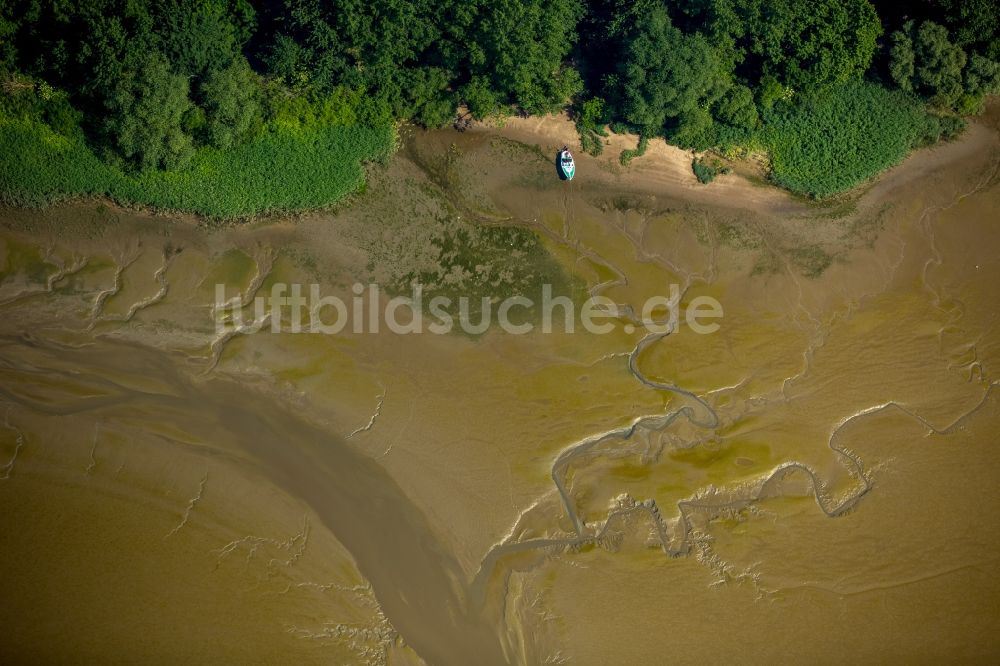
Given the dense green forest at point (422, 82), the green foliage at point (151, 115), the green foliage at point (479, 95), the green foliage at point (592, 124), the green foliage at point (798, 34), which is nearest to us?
the green foliage at point (151, 115)

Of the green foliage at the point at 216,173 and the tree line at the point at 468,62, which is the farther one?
the green foliage at the point at 216,173

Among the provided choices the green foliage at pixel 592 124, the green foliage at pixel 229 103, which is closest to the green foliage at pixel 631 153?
the green foliage at pixel 592 124

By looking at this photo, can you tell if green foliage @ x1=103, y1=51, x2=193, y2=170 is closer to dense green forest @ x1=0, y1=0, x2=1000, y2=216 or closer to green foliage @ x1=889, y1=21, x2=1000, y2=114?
dense green forest @ x1=0, y1=0, x2=1000, y2=216

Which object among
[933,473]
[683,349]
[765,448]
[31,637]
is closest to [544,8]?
[683,349]

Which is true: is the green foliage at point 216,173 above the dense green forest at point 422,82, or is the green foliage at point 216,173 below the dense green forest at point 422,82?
below

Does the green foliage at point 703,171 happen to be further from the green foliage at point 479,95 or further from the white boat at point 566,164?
the green foliage at point 479,95

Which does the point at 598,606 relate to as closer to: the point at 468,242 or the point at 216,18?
the point at 468,242

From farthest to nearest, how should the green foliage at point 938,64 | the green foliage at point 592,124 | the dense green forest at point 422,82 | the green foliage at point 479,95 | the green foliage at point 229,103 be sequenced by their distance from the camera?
1. the green foliage at point 592,124
2. the green foliage at point 479,95
3. the green foliage at point 938,64
4. the green foliage at point 229,103
5. the dense green forest at point 422,82
